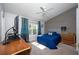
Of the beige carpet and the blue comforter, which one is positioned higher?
the blue comforter

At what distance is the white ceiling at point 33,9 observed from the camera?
5.68 ft

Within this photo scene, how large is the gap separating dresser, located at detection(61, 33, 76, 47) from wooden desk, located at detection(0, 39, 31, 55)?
0.59 meters

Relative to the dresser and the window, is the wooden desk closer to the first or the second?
the window

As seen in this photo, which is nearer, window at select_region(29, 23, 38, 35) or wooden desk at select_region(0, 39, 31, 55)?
wooden desk at select_region(0, 39, 31, 55)

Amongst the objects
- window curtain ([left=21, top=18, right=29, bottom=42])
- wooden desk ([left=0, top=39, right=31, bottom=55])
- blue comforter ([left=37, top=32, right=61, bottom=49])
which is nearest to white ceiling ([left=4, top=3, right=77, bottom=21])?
window curtain ([left=21, top=18, right=29, bottom=42])

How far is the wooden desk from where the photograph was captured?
5.48ft

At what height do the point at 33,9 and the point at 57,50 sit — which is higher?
the point at 33,9

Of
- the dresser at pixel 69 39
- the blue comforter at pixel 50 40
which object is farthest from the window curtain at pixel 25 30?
the dresser at pixel 69 39

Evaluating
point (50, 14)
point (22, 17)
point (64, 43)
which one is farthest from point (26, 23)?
point (64, 43)

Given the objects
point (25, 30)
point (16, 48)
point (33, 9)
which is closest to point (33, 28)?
point (25, 30)

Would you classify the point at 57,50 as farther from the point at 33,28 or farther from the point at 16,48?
the point at 16,48

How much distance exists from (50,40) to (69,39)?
313mm

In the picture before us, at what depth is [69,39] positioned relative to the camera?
69.4 inches

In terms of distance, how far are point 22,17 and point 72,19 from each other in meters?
0.81
